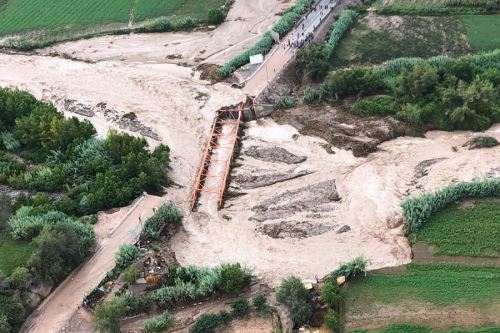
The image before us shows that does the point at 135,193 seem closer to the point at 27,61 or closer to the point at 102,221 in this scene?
the point at 102,221

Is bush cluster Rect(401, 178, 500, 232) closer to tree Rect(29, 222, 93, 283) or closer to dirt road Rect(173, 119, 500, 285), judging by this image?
dirt road Rect(173, 119, 500, 285)

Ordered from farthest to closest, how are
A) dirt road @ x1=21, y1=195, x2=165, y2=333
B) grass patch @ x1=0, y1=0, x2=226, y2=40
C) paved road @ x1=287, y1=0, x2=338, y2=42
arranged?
grass patch @ x1=0, y1=0, x2=226, y2=40 < paved road @ x1=287, y1=0, x2=338, y2=42 < dirt road @ x1=21, y1=195, x2=165, y2=333

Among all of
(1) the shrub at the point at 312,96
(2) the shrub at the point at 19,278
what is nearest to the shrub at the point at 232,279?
(2) the shrub at the point at 19,278

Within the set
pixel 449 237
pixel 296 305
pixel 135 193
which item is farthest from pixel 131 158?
pixel 449 237

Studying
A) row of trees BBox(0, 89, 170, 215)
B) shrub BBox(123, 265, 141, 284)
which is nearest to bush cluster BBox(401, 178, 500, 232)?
shrub BBox(123, 265, 141, 284)

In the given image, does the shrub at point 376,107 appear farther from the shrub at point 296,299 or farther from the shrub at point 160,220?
the shrub at point 296,299

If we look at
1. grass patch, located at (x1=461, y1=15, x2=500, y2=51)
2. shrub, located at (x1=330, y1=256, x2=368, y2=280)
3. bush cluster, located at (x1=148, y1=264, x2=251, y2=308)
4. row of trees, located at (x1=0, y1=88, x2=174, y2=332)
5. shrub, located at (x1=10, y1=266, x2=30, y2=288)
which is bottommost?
shrub, located at (x1=330, y1=256, x2=368, y2=280)
